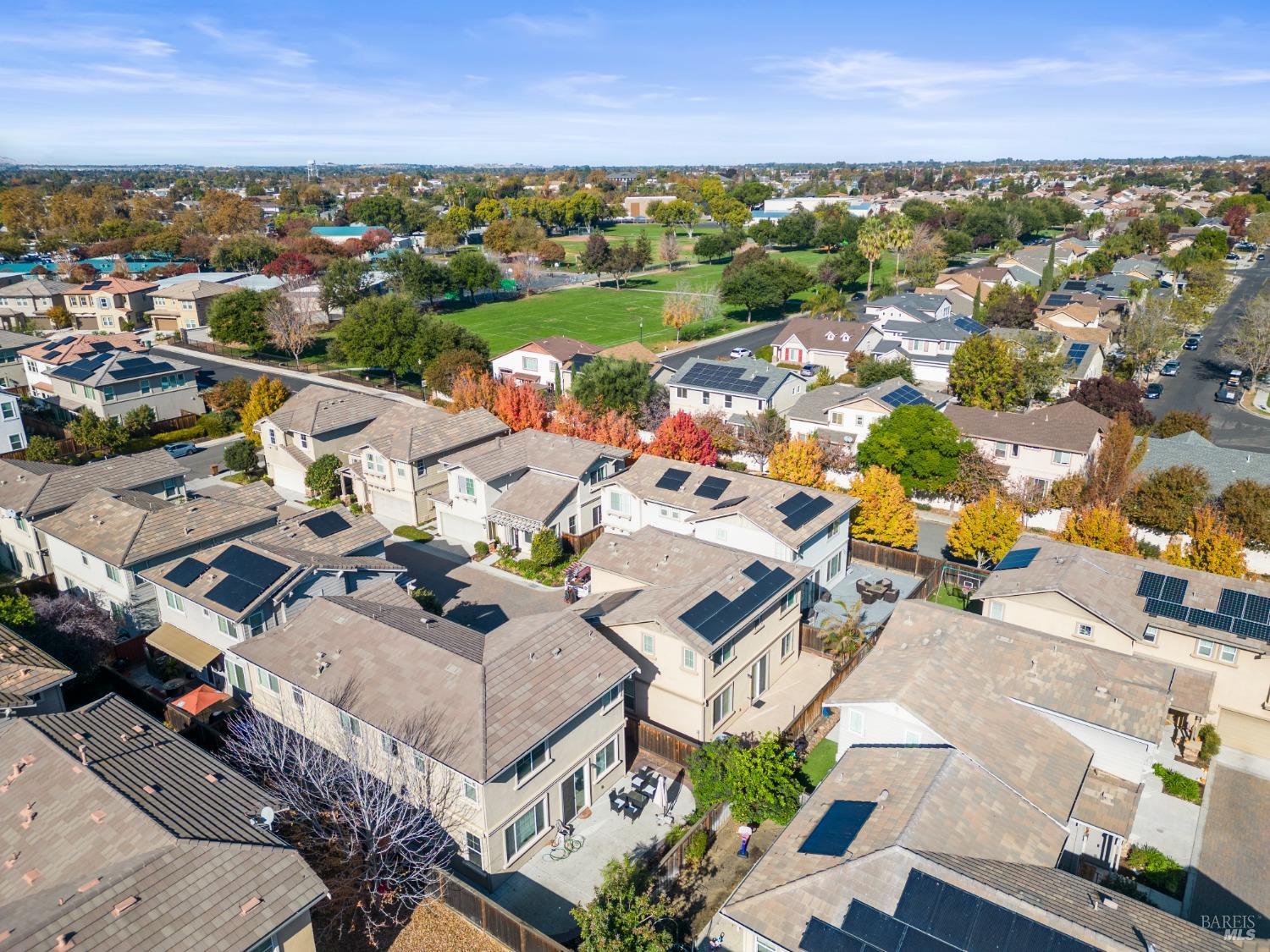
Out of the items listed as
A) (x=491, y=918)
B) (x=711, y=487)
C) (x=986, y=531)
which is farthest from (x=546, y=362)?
(x=491, y=918)

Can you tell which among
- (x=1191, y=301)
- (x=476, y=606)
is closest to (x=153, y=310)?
(x=476, y=606)

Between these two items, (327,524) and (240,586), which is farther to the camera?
(327,524)

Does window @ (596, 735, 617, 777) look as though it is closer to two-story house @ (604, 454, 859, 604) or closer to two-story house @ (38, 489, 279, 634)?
two-story house @ (604, 454, 859, 604)

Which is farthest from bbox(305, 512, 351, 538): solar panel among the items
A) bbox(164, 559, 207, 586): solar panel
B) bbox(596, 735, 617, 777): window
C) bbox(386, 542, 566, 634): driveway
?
bbox(596, 735, 617, 777): window

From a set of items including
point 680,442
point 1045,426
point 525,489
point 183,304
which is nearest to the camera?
point 525,489

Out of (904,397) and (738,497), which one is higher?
(904,397)

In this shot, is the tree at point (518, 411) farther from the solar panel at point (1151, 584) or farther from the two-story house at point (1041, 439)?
the solar panel at point (1151, 584)

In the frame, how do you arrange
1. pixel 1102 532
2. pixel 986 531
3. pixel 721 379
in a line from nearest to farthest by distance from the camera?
pixel 1102 532 → pixel 986 531 → pixel 721 379

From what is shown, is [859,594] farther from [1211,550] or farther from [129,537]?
[129,537]
